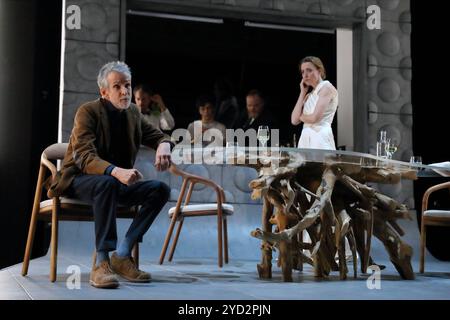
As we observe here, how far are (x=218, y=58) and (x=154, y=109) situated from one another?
1.46m

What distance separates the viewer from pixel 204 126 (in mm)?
6602

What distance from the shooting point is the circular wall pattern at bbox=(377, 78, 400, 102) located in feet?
21.0

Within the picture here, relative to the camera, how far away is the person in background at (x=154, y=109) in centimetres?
629

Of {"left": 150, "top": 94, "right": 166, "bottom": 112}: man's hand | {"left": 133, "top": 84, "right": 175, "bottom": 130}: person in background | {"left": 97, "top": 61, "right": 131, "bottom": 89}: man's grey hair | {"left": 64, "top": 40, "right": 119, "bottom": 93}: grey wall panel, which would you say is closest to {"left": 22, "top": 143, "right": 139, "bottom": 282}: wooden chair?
{"left": 97, "top": 61, "right": 131, "bottom": 89}: man's grey hair

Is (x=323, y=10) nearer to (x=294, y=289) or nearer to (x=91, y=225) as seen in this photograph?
(x=91, y=225)

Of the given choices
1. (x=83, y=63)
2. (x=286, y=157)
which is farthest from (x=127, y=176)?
(x=83, y=63)

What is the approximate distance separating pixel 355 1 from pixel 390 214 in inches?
125

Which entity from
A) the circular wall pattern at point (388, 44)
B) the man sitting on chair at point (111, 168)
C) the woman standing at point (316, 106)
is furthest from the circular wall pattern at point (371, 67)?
the man sitting on chair at point (111, 168)

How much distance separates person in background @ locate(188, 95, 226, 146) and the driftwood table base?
249 cm

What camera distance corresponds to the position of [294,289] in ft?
9.68

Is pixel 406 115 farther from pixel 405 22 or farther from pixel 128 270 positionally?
pixel 128 270

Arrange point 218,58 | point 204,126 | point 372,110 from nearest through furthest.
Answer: point 372,110
point 204,126
point 218,58
